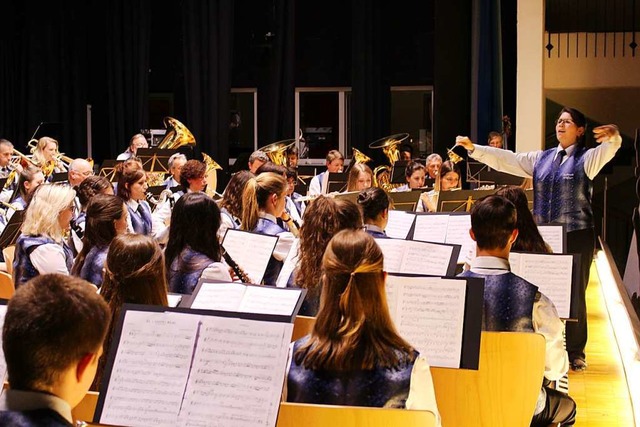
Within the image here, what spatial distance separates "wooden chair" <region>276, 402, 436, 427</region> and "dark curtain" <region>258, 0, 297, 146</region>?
1081 centimetres

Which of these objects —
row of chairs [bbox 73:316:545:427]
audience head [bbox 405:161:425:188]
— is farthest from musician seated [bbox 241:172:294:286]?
audience head [bbox 405:161:425:188]

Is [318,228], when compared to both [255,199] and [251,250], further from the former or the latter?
[255,199]

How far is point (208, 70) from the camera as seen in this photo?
41.7 feet

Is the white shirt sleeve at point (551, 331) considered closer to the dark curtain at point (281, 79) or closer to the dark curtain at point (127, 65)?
the dark curtain at point (281, 79)

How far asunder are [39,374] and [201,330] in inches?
27.1

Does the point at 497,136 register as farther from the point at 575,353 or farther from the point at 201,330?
the point at 201,330

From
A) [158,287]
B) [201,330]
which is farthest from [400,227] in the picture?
[201,330]

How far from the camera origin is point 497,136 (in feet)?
32.4

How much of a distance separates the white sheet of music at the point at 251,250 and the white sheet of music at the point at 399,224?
0.93 m

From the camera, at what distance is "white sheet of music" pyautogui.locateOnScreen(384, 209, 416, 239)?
5.16 metres

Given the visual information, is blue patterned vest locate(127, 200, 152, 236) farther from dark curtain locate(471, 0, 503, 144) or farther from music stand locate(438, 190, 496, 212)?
dark curtain locate(471, 0, 503, 144)

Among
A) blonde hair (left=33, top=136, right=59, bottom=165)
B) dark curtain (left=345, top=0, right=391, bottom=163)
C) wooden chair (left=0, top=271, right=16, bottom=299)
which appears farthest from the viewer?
dark curtain (left=345, top=0, right=391, bottom=163)

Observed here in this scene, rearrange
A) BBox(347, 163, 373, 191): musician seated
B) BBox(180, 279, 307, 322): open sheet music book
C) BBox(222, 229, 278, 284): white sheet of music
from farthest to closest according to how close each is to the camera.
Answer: BBox(347, 163, 373, 191): musician seated → BBox(222, 229, 278, 284): white sheet of music → BBox(180, 279, 307, 322): open sheet music book

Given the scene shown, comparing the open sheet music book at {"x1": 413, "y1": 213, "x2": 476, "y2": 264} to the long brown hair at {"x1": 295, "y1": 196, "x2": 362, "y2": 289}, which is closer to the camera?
the long brown hair at {"x1": 295, "y1": 196, "x2": 362, "y2": 289}
